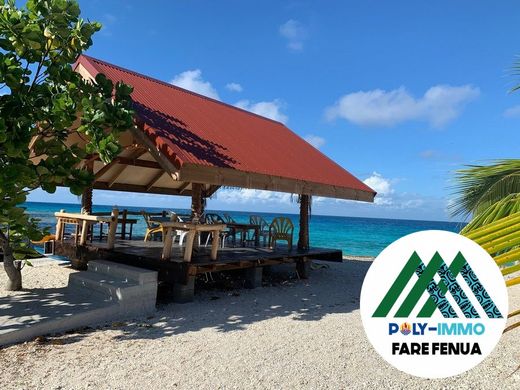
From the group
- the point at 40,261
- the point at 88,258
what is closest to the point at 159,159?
the point at 88,258

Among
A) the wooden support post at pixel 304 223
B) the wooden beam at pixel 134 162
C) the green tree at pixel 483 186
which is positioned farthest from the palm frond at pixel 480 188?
the wooden beam at pixel 134 162

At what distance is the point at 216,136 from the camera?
32.6ft

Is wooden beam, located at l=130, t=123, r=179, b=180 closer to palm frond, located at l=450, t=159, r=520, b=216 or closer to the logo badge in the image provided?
the logo badge

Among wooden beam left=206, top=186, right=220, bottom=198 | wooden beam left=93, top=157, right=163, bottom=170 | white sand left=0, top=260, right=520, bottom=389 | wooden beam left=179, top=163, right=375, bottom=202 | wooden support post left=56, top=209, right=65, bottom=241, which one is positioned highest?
wooden beam left=93, top=157, right=163, bottom=170

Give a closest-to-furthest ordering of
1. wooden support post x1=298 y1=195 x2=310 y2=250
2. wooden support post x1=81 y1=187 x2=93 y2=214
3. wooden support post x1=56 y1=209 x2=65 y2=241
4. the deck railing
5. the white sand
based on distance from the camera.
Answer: the white sand
the deck railing
wooden support post x1=56 y1=209 x2=65 y2=241
wooden support post x1=81 y1=187 x2=93 y2=214
wooden support post x1=298 y1=195 x2=310 y2=250

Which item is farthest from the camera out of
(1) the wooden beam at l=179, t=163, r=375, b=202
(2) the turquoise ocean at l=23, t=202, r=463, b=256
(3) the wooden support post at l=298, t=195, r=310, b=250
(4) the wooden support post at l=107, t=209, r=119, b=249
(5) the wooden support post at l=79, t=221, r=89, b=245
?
(2) the turquoise ocean at l=23, t=202, r=463, b=256

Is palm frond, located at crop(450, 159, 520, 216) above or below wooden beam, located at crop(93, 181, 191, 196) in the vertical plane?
below

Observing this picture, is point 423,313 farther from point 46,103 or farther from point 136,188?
point 136,188

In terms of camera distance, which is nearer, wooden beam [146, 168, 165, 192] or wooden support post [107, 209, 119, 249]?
wooden support post [107, 209, 119, 249]

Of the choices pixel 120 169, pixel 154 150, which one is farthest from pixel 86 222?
pixel 120 169

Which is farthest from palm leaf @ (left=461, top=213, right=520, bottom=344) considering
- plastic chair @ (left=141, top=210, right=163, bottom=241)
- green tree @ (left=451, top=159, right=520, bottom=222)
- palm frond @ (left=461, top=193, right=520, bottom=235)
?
plastic chair @ (left=141, top=210, right=163, bottom=241)

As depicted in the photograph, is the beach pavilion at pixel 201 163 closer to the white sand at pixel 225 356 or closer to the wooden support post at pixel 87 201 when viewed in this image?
the wooden support post at pixel 87 201

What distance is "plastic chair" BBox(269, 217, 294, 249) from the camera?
11.0m

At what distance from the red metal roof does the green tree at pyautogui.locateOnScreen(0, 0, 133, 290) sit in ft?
4.70
